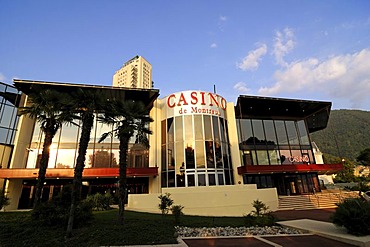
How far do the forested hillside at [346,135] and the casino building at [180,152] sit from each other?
73903mm

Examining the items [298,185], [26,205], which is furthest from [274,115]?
[26,205]

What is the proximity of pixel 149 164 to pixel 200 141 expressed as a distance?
6.53 metres

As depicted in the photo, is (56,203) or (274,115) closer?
(56,203)

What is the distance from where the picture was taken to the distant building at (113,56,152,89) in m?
126

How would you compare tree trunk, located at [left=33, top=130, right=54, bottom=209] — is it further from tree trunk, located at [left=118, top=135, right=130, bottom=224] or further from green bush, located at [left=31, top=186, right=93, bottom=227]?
tree trunk, located at [left=118, top=135, right=130, bottom=224]

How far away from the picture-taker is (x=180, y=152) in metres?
22.5

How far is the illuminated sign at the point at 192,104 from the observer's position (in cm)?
2389

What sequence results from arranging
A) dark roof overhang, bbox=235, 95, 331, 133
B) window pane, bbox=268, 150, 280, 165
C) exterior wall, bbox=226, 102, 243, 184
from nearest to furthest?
exterior wall, bbox=226, 102, 243, 184 < dark roof overhang, bbox=235, 95, 331, 133 < window pane, bbox=268, 150, 280, 165

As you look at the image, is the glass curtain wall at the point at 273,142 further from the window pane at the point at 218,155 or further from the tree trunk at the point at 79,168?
the tree trunk at the point at 79,168

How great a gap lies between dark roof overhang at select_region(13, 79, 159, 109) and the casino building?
9cm

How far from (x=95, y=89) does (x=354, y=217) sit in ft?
77.9

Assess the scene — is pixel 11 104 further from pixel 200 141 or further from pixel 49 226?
pixel 200 141

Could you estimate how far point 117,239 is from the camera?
8203 millimetres

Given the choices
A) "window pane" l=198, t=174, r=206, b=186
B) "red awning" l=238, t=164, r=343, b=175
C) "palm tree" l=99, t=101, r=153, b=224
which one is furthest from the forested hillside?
"palm tree" l=99, t=101, r=153, b=224
